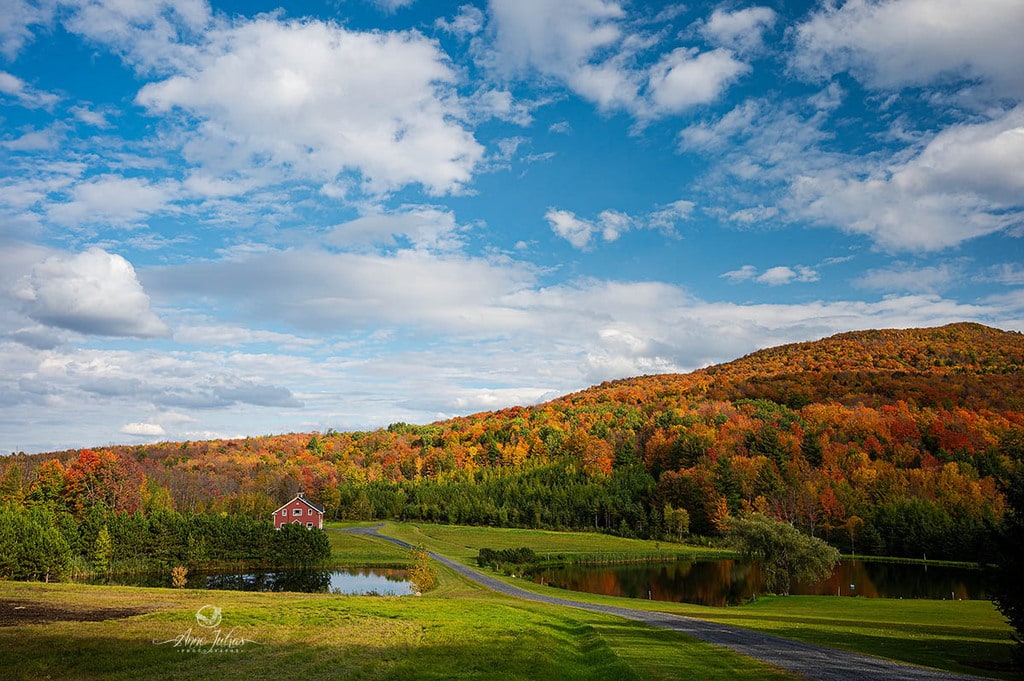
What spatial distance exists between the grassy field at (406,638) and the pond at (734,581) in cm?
1940

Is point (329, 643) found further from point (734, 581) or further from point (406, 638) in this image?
point (734, 581)

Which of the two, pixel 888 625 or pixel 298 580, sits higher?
pixel 888 625

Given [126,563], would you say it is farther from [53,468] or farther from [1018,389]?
[1018,389]

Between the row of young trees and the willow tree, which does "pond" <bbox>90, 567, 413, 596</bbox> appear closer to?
the row of young trees

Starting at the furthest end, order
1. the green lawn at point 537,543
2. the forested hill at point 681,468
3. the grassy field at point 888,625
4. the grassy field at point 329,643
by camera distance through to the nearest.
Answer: the forested hill at point 681,468, the green lawn at point 537,543, the grassy field at point 888,625, the grassy field at point 329,643

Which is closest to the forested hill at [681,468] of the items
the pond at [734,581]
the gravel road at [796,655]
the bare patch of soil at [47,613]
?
the pond at [734,581]

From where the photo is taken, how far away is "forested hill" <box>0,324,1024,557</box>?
99.1 meters

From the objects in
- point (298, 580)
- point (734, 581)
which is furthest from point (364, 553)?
point (734, 581)

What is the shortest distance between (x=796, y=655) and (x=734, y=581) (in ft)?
165

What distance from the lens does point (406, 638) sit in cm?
2341

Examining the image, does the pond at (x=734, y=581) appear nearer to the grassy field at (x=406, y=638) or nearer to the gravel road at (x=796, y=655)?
the grassy field at (x=406, y=638)

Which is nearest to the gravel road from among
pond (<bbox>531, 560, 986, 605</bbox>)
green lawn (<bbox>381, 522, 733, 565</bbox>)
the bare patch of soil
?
pond (<bbox>531, 560, 986, 605</bbox>)

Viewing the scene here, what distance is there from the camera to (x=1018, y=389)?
15112 centimetres

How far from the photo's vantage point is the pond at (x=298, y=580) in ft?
183
